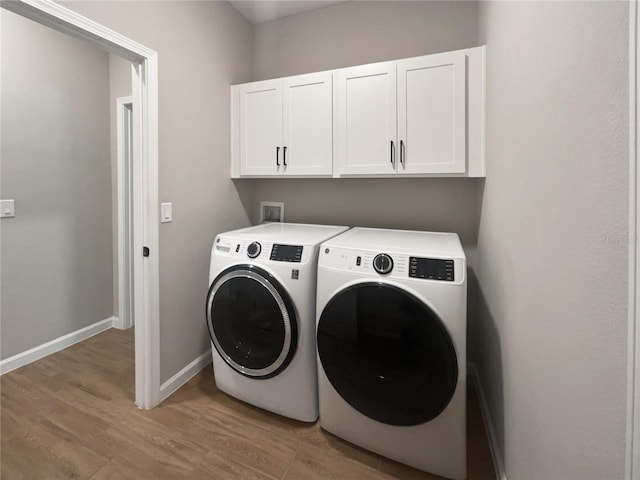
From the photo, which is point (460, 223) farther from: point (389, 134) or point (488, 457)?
point (488, 457)

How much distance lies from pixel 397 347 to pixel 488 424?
0.85 m

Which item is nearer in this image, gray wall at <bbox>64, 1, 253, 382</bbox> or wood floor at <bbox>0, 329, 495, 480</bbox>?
wood floor at <bbox>0, 329, 495, 480</bbox>

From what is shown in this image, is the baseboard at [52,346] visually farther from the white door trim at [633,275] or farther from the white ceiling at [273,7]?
the white door trim at [633,275]

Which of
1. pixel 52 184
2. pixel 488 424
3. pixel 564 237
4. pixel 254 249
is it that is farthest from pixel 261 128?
pixel 488 424

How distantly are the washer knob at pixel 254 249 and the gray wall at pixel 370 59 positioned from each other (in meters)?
0.83

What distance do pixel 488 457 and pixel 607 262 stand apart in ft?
4.55

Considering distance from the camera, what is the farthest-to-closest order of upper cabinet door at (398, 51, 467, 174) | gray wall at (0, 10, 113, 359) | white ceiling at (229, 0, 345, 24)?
1. white ceiling at (229, 0, 345, 24)
2. gray wall at (0, 10, 113, 359)
3. upper cabinet door at (398, 51, 467, 174)

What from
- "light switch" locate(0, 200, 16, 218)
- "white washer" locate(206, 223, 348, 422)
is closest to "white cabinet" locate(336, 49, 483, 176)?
"white washer" locate(206, 223, 348, 422)

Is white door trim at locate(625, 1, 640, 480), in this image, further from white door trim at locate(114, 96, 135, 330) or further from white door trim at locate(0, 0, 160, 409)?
white door trim at locate(114, 96, 135, 330)

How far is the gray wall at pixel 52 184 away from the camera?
2.02m

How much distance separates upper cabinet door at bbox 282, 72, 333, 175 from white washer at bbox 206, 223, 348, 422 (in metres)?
0.56

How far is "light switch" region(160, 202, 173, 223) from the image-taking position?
67.2 inches

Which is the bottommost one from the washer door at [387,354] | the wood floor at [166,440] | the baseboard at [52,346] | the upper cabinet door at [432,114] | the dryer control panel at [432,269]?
the wood floor at [166,440]

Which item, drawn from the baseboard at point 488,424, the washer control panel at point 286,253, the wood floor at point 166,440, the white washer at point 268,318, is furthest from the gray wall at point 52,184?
the baseboard at point 488,424
